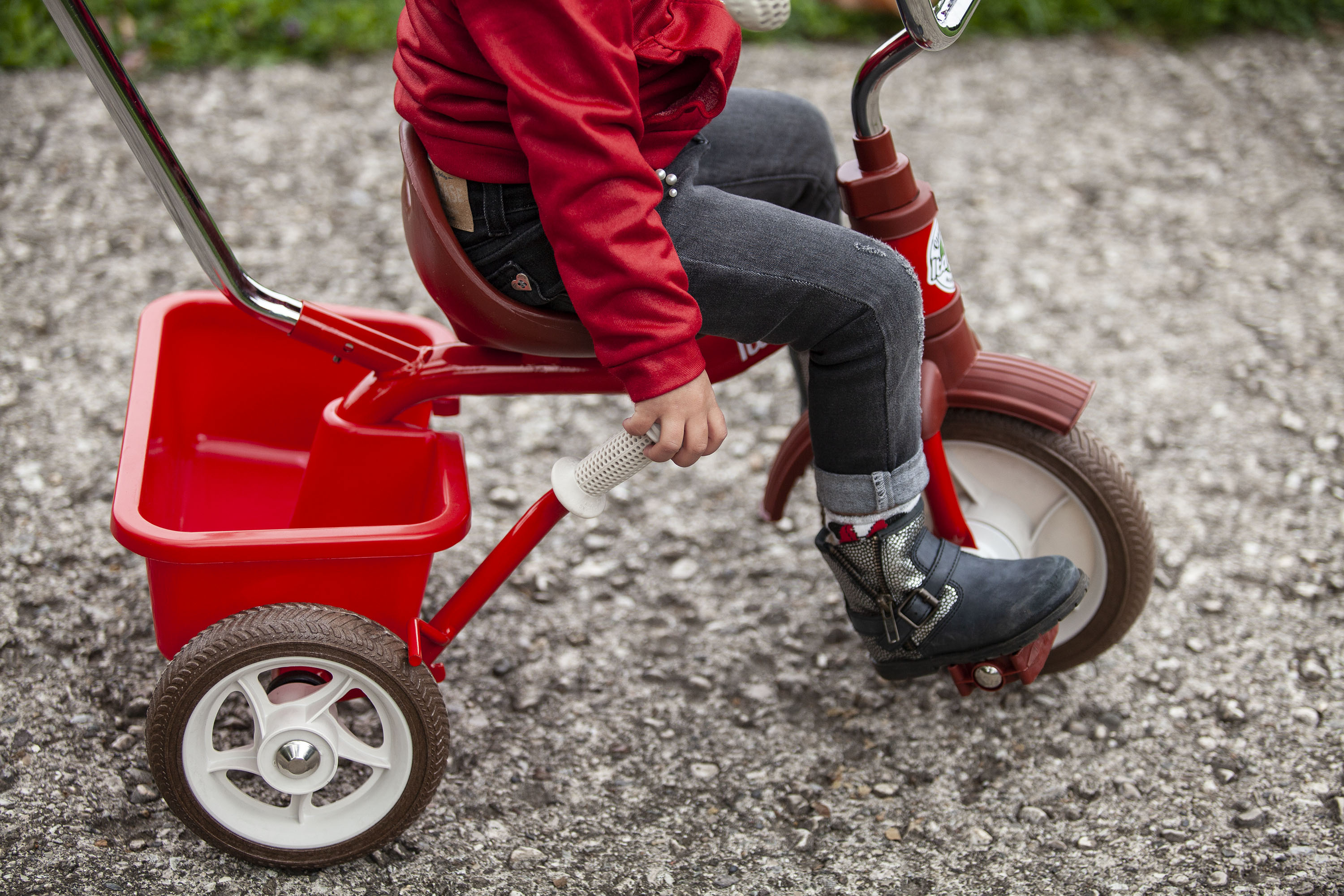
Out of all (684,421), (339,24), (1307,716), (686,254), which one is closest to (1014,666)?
(1307,716)

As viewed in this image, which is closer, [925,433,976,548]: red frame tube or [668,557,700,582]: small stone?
[925,433,976,548]: red frame tube

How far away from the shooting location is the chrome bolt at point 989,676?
1.48 metres

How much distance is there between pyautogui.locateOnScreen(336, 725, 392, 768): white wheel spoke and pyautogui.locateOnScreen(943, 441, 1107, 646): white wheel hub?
84 centimetres

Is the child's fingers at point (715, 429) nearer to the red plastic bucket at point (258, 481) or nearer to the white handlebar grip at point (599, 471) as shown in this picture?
the white handlebar grip at point (599, 471)

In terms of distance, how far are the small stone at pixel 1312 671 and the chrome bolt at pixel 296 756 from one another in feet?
4.84

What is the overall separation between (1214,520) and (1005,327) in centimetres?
66

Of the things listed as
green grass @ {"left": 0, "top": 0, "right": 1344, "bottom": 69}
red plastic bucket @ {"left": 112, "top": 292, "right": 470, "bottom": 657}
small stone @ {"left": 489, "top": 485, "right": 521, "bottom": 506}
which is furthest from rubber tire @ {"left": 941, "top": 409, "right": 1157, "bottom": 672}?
green grass @ {"left": 0, "top": 0, "right": 1344, "bottom": 69}

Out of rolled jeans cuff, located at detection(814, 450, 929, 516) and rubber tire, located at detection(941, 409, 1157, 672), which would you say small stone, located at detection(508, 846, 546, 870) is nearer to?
rolled jeans cuff, located at detection(814, 450, 929, 516)

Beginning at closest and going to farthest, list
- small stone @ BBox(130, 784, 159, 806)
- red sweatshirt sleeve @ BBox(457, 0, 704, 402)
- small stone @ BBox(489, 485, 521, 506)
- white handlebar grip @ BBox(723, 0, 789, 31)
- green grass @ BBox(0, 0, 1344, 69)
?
1. red sweatshirt sleeve @ BBox(457, 0, 704, 402)
2. white handlebar grip @ BBox(723, 0, 789, 31)
3. small stone @ BBox(130, 784, 159, 806)
4. small stone @ BBox(489, 485, 521, 506)
5. green grass @ BBox(0, 0, 1344, 69)

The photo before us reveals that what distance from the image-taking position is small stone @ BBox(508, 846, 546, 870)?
143 centimetres

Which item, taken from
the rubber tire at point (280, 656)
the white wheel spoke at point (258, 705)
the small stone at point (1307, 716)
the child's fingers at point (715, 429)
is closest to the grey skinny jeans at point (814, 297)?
the child's fingers at point (715, 429)

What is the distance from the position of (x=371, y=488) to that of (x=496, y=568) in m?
0.19

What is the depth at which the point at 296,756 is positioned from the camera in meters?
1.33

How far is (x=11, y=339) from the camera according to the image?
2.28 metres
